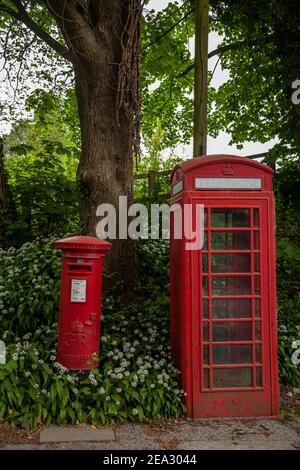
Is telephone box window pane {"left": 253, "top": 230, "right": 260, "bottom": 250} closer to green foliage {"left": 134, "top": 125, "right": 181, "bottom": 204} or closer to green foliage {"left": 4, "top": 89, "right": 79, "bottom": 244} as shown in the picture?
green foliage {"left": 134, "top": 125, "right": 181, "bottom": 204}

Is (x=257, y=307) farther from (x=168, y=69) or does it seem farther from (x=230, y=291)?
(x=168, y=69)

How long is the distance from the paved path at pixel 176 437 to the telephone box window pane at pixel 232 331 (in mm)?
774

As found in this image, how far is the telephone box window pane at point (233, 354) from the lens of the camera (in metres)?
4.70


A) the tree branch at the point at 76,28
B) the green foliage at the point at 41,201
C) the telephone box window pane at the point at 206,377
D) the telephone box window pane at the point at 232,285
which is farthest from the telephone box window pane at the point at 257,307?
the green foliage at the point at 41,201

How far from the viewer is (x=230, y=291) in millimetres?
4758

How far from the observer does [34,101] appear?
38.8ft

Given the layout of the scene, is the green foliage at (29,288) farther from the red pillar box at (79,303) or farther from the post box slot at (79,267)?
the post box slot at (79,267)

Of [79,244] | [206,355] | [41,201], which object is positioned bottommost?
[206,355]

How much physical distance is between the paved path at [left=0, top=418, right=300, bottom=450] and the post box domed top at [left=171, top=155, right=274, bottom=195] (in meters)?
2.23

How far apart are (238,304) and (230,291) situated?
0.15 metres

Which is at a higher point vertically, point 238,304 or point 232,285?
point 232,285

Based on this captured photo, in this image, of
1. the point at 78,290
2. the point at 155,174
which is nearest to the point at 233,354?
the point at 78,290

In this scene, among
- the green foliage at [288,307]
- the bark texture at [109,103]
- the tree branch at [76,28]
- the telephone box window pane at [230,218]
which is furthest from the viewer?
the bark texture at [109,103]
